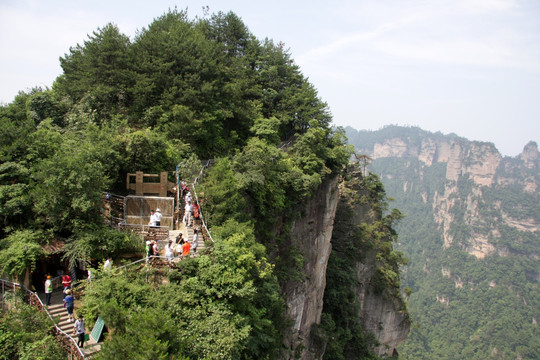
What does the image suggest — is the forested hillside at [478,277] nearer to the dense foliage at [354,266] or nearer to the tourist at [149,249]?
the dense foliage at [354,266]

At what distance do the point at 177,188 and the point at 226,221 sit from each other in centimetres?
288

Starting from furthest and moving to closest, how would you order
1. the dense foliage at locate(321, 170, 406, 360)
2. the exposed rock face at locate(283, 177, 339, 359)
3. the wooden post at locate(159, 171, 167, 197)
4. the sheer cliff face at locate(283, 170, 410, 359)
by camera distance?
the dense foliage at locate(321, 170, 406, 360), the sheer cliff face at locate(283, 170, 410, 359), the exposed rock face at locate(283, 177, 339, 359), the wooden post at locate(159, 171, 167, 197)

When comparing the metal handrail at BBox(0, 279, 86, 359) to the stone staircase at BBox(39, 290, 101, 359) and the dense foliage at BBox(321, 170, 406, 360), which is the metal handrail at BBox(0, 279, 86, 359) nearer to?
the stone staircase at BBox(39, 290, 101, 359)

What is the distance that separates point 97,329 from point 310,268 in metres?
16.5

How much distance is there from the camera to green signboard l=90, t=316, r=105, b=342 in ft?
34.8

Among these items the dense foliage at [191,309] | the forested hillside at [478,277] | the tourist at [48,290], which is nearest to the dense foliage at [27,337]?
the tourist at [48,290]

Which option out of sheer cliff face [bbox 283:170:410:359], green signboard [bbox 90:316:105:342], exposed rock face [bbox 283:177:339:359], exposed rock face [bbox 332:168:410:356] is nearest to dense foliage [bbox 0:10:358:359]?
green signboard [bbox 90:316:105:342]

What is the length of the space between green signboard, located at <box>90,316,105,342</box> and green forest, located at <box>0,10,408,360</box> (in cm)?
32

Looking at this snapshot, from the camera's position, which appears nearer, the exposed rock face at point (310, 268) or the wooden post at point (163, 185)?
the wooden post at point (163, 185)

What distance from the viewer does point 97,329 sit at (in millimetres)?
10695

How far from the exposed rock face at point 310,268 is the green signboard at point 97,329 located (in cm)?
1175

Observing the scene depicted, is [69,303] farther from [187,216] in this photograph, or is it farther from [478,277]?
[478,277]

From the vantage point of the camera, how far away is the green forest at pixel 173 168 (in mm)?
10766

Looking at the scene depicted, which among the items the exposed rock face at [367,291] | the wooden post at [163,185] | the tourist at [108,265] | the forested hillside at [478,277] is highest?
the wooden post at [163,185]
